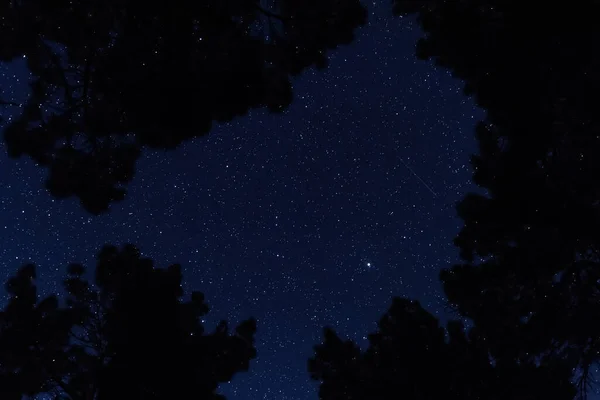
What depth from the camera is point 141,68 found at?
6309 millimetres

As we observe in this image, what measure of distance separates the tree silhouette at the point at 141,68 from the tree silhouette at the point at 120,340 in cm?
270

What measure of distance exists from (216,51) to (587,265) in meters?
6.42

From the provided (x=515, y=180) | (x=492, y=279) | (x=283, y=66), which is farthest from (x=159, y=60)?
(x=492, y=279)

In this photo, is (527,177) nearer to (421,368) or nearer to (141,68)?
(421,368)

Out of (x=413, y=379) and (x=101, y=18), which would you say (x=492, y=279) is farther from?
(x=101, y=18)

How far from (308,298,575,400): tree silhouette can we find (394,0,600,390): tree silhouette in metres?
0.39

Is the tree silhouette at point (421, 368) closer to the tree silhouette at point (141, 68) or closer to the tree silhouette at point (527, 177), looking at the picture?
the tree silhouette at point (527, 177)

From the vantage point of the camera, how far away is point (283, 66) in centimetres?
726

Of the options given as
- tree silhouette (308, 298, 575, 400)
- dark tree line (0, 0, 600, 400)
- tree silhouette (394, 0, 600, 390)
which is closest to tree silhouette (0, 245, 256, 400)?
dark tree line (0, 0, 600, 400)

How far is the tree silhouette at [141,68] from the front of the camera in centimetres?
622

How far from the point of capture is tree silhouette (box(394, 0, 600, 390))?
6.52 m

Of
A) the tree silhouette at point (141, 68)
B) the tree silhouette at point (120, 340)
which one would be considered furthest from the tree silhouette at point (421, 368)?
the tree silhouette at point (141, 68)

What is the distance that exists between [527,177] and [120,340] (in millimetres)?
7746

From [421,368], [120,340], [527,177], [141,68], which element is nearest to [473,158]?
[527,177]
